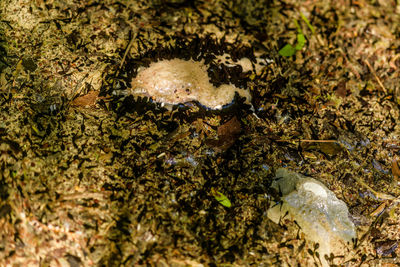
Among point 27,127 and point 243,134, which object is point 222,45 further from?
point 27,127

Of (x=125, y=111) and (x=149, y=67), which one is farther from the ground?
(x=149, y=67)

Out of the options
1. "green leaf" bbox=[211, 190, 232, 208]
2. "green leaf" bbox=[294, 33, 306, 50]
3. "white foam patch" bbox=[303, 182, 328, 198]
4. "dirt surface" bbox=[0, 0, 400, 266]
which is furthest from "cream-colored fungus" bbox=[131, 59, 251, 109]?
"white foam patch" bbox=[303, 182, 328, 198]

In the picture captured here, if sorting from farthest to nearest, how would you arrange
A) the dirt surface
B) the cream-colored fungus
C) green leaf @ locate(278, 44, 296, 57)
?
the cream-colored fungus → green leaf @ locate(278, 44, 296, 57) → the dirt surface

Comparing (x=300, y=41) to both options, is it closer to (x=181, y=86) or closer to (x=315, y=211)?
(x=181, y=86)

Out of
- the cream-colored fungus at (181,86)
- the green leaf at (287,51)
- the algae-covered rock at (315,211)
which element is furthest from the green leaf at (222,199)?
the green leaf at (287,51)

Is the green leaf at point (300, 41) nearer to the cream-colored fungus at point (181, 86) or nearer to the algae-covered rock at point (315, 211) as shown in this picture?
the cream-colored fungus at point (181, 86)

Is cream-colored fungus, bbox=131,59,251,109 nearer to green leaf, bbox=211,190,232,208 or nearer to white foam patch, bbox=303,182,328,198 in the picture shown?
green leaf, bbox=211,190,232,208

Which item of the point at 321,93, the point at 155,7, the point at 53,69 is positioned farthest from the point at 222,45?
the point at 53,69
